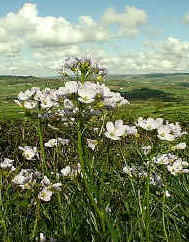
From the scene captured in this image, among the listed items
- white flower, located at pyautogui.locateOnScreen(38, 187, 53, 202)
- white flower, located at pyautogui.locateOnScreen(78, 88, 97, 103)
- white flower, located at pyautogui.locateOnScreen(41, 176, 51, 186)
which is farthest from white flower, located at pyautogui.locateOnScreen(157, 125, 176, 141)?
white flower, located at pyautogui.locateOnScreen(38, 187, 53, 202)

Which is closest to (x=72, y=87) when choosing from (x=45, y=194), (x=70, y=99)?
(x=70, y=99)

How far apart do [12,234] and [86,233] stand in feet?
2.67

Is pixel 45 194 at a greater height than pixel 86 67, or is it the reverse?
pixel 86 67

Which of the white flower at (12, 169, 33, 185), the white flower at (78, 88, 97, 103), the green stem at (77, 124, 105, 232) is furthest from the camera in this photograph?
the white flower at (12, 169, 33, 185)

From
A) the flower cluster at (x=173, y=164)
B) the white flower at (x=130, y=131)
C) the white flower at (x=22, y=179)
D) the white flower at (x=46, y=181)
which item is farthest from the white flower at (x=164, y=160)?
the white flower at (x=22, y=179)

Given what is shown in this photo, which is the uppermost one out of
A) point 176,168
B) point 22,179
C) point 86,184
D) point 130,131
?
point 130,131

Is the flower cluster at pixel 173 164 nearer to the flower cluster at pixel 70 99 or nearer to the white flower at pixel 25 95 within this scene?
the flower cluster at pixel 70 99

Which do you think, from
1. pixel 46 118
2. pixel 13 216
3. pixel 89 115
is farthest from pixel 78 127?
pixel 13 216

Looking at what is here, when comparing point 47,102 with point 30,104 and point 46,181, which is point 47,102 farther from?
point 46,181

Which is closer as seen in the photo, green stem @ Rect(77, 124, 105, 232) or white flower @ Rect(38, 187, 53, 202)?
green stem @ Rect(77, 124, 105, 232)

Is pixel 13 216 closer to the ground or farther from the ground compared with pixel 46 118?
closer to the ground

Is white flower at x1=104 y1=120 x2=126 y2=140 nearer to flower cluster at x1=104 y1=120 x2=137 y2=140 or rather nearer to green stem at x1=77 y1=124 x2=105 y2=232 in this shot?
flower cluster at x1=104 y1=120 x2=137 y2=140

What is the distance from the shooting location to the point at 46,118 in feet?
10.2

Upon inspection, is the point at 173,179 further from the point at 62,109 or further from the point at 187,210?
the point at 62,109
